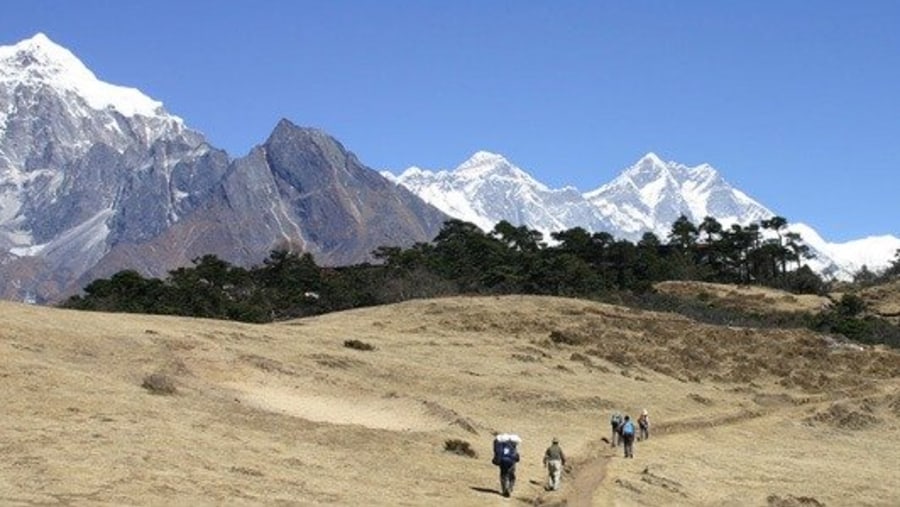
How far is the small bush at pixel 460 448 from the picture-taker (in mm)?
34094

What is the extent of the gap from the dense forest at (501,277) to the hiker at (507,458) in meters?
59.7

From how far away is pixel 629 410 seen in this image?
52094 mm

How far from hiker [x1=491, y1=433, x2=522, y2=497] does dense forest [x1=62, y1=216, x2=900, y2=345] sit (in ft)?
196

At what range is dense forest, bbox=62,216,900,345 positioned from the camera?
304 ft

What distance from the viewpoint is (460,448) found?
3422 cm

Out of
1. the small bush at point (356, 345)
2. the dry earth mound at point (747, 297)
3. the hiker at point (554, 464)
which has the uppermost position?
the dry earth mound at point (747, 297)

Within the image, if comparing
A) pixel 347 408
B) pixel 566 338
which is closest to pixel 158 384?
pixel 347 408

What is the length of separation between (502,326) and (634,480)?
133ft

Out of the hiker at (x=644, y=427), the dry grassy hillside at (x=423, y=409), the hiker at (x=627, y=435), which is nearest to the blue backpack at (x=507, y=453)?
the dry grassy hillside at (x=423, y=409)

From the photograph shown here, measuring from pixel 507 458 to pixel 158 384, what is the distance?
49.3 feet

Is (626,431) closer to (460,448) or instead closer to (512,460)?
(460,448)

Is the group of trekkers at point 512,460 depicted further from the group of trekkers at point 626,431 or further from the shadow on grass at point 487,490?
the group of trekkers at point 626,431

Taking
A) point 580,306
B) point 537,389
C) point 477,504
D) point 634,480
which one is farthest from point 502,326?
point 477,504

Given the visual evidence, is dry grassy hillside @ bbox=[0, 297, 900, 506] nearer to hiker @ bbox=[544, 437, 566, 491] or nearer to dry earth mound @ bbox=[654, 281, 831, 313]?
hiker @ bbox=[544, 437, 566, 491]
